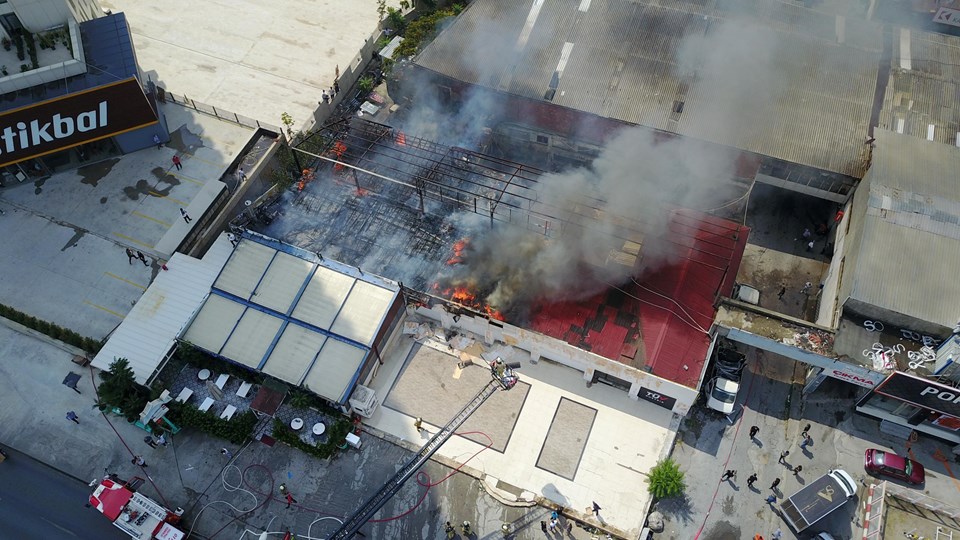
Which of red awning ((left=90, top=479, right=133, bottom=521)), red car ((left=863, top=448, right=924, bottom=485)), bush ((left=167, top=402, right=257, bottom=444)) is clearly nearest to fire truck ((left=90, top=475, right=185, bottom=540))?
red awning ((left=90, top=479, right=133, bottom=521))

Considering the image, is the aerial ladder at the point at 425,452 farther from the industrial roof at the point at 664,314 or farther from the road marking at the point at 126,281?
the road marking at the point at 126,281

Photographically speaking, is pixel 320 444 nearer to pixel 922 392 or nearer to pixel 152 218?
pixel 152 218

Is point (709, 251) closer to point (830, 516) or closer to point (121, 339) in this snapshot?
point (830, 516)

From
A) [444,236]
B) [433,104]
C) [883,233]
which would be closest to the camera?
[883,233]

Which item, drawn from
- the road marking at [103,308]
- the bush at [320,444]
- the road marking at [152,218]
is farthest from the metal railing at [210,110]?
the bush at [320,444]

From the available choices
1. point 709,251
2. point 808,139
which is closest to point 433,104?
point 709,251

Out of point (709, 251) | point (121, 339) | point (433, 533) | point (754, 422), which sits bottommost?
point (433, 533)
